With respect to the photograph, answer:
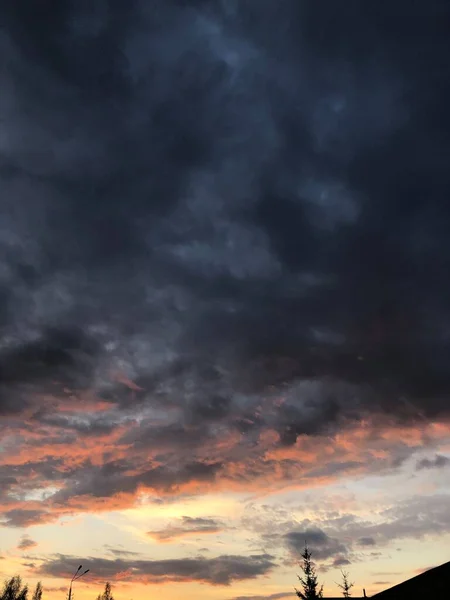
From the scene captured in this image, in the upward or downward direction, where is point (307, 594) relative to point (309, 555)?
downward

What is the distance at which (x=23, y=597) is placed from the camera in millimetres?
→ 141750

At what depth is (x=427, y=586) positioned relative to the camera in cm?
2959

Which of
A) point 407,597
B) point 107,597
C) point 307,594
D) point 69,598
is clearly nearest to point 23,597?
point 107,597

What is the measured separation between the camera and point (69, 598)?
58938 millimetres

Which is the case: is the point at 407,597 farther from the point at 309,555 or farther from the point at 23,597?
the point at 23,597

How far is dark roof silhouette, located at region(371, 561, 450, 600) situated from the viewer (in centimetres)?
2834

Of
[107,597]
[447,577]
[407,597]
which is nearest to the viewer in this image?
[447,577]

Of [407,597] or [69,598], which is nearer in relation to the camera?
[407,597]

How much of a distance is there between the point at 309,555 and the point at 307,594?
4341 mm

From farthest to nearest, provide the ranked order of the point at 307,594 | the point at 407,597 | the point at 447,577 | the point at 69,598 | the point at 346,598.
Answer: the point at 346,598 < the point at 307,594 < the point at 69,598 < the point at 407,597 < the point at 447,577

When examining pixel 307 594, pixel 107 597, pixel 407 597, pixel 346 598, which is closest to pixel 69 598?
pixel 307 594

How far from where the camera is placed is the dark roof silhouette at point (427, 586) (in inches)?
1116

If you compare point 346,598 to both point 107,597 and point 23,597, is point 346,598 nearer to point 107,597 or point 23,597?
point 107,597

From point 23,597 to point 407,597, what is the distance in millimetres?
145303
